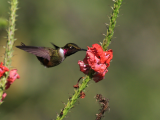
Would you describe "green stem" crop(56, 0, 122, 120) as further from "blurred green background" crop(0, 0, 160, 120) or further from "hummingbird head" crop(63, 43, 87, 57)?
"blurred green background" crop(0, 0, 160, 120)

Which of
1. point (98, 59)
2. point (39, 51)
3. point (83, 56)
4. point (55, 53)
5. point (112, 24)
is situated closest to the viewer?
point (112, 24)

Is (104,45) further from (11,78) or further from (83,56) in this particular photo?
(83,56)

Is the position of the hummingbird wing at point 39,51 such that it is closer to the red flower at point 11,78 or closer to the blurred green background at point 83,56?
the red flower at point 11,78

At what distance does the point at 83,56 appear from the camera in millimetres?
9633

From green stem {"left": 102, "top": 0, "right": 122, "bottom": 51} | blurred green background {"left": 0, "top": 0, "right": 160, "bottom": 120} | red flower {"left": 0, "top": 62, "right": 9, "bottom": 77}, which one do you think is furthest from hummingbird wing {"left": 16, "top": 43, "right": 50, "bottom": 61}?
blurred green background {"left": 0, "top": 0, "right": 160, "bottom": 120}

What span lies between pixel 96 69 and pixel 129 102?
8192 mm

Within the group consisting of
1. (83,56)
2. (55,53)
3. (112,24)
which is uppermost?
(83,56)

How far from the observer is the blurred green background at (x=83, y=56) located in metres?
9.29

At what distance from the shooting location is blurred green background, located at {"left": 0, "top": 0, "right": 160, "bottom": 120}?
9.29m

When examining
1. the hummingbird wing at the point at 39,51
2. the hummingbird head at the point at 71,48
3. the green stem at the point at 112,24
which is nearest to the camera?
the green stem at the point at 112,24

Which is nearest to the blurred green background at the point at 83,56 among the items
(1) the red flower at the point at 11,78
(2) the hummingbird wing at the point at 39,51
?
(2) the hummingbird wing at the point at 39,51

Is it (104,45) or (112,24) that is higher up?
(112,24)

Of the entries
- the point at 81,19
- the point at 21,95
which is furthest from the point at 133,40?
the point at 21,95

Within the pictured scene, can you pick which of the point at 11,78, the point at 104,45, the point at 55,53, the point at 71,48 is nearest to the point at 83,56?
the point at 55,53
